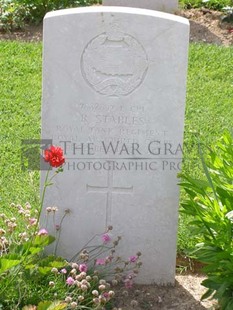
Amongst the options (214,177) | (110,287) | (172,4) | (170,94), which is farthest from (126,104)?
(172,4)

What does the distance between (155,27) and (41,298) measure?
150cm

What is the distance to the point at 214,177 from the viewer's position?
4.80m

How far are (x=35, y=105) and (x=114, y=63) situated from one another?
281 cm

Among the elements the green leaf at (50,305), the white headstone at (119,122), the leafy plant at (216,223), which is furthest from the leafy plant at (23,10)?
the green leaf at (50,305)

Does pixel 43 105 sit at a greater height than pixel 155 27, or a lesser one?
lesser

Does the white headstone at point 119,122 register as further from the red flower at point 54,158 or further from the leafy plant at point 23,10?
the leafy plant at point 23,10

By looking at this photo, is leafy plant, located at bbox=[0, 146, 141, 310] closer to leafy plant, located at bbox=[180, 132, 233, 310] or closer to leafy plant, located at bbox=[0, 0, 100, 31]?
leafy plant, located at bbox=[180, 132, 233, 310]

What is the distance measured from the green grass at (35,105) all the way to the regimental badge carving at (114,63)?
1.14m

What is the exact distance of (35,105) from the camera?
24.7 ft

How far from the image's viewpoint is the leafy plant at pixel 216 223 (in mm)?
4590

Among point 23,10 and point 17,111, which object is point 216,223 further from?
point 23,10

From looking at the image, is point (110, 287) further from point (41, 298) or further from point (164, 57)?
point (164, 57)

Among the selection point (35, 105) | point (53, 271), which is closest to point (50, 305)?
point (53, 271)

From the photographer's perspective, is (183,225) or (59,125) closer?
(59,125)
